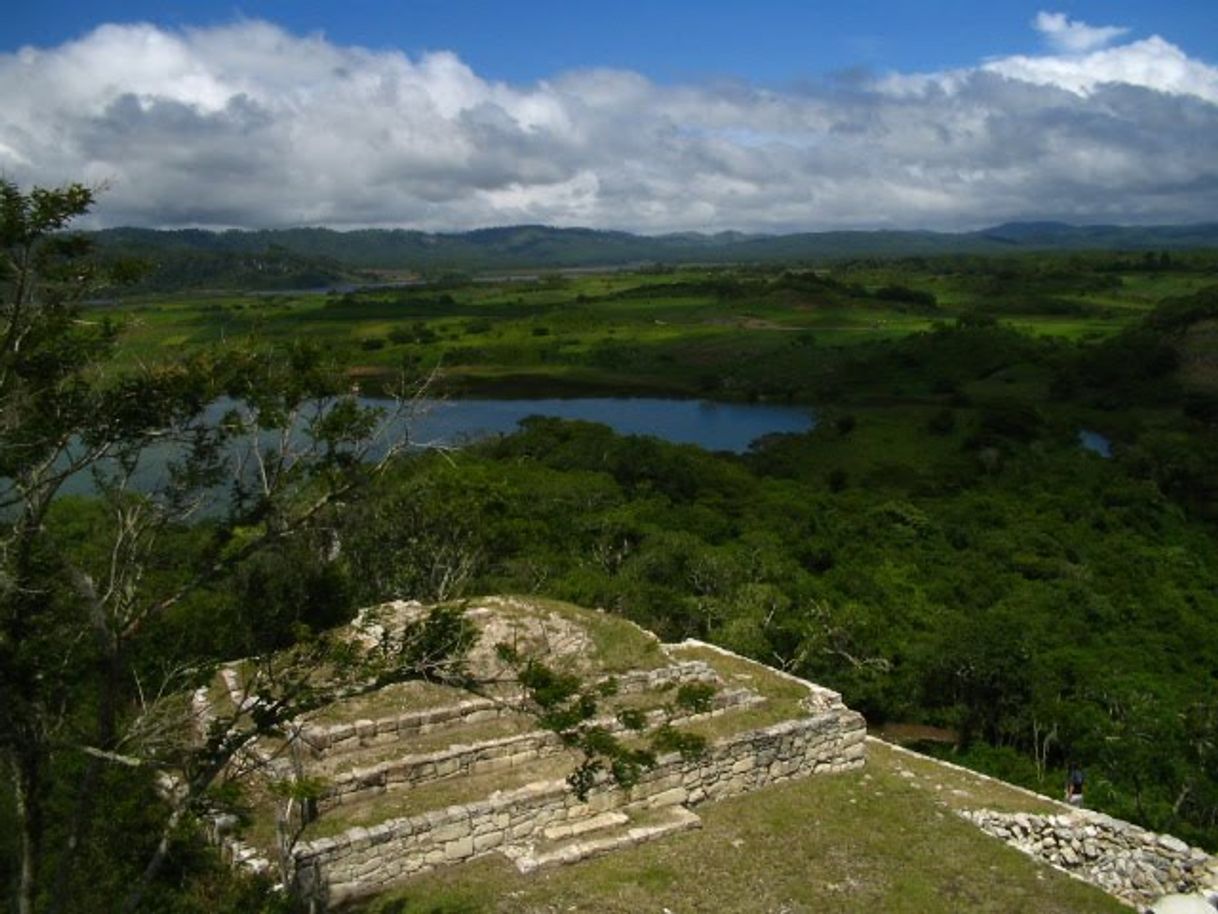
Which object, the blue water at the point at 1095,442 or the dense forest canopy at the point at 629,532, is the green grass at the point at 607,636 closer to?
the dense forest canopy at the point at 629,532

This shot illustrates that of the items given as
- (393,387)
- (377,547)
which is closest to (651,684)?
(393,387)

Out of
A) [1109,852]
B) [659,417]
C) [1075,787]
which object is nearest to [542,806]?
[1109,852]

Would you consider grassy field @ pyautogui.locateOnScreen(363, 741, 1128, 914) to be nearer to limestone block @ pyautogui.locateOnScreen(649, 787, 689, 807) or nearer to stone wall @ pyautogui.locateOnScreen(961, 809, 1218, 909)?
limestone block @ pyautogui.locateOnScreen(649, 787, 689, 807)

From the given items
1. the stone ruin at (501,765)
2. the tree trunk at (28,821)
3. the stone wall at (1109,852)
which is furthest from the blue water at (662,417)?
the tree trunk at (28,821)

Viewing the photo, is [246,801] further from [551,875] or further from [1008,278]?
[1008,278]

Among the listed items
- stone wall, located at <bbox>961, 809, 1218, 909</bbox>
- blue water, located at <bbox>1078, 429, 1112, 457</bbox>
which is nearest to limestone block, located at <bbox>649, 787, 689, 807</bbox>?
stone wall, located at <bbox>961, 809, 1218, 909</bbox>

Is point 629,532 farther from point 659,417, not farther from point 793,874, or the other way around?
point 659,417
